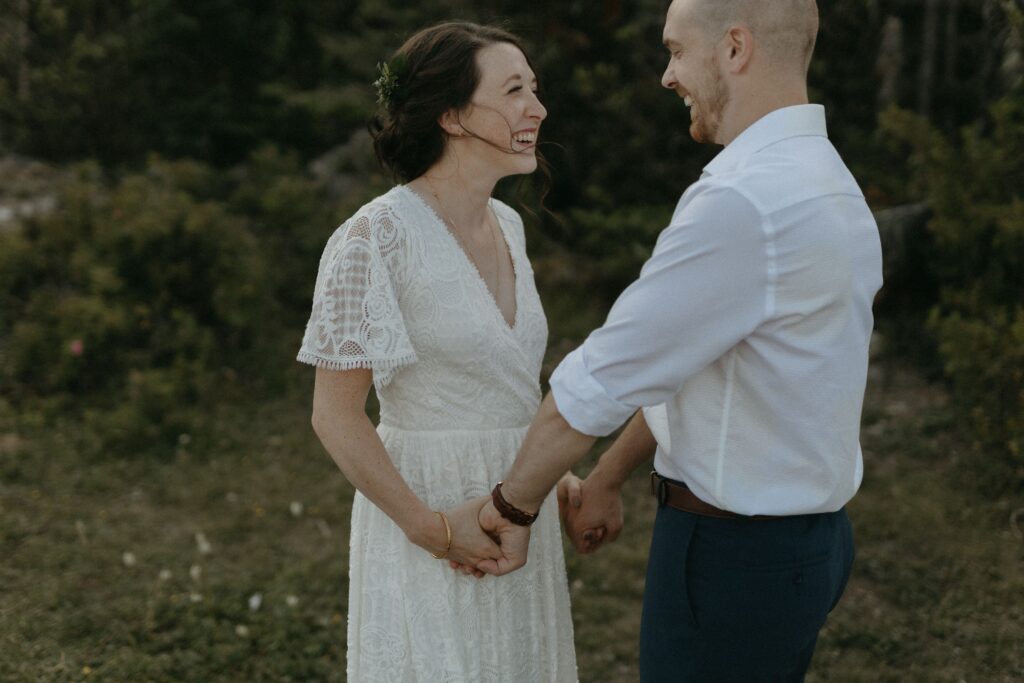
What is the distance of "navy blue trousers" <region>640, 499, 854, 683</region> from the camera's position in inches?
75.5

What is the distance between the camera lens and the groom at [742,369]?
1748 millimetres

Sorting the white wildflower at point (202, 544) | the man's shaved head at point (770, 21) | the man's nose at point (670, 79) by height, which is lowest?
the white wildflower at point (202, 544)

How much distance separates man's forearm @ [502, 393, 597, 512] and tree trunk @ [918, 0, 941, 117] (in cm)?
661

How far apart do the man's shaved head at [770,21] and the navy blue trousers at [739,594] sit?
2.85 feet

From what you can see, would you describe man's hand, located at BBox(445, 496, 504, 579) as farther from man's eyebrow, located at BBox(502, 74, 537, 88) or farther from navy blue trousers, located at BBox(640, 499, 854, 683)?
man's eyebrow, located at BBox(502, 74, 537, 88)

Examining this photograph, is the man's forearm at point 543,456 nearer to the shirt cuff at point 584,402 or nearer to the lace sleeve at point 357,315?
the shirt cuff at point 584,402

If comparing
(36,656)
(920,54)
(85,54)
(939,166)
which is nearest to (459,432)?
(36,656)

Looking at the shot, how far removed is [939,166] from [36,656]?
513 cm

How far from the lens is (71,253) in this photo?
6742 mm

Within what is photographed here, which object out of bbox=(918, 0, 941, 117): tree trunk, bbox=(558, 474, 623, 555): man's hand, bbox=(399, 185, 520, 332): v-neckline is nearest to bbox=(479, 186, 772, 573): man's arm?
bbox=(399, 185, 520, 332): v-neckline

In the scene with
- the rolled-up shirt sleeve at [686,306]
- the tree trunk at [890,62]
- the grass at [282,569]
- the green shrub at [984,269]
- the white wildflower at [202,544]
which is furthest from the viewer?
the tree trunk at [890,62]

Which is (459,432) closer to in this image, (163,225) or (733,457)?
(733,457)

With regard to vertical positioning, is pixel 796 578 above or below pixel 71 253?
above

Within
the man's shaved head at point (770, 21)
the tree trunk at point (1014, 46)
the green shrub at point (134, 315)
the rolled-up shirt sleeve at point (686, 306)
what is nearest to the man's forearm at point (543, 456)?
the rolled-up shirt sleeve at point (686, 306)
